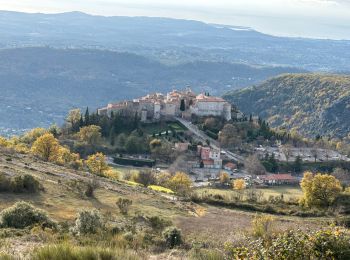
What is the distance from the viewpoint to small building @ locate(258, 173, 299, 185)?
6925 centimetres

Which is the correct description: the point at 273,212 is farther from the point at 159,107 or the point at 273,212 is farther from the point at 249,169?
the point at 159,107

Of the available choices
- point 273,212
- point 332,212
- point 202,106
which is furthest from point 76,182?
point 202,106

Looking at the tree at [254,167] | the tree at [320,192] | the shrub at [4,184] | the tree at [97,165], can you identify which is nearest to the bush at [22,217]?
the shrub at [4,184]

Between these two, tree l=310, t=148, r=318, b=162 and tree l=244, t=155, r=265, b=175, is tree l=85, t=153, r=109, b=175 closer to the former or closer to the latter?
tree l=244, t=155, r=265, b=175

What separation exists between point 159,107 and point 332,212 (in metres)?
53.6

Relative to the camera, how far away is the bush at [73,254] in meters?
7.05

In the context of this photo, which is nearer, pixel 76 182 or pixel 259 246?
pixel 259 246

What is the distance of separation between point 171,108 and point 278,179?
26221 mm

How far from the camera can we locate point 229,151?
83.5m

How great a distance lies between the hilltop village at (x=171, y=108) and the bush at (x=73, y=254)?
79143 millimetres

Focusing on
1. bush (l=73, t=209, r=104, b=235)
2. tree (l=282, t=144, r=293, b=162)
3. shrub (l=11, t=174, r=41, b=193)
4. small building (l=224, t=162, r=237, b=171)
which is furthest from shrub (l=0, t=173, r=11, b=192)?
tree (l=282, t=144, r=293, b=162)

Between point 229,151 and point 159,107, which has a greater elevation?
point 159,107

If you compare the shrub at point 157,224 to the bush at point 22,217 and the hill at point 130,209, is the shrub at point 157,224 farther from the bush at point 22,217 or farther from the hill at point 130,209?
the bush at point 22,217

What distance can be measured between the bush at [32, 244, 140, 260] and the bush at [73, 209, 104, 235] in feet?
22.7
